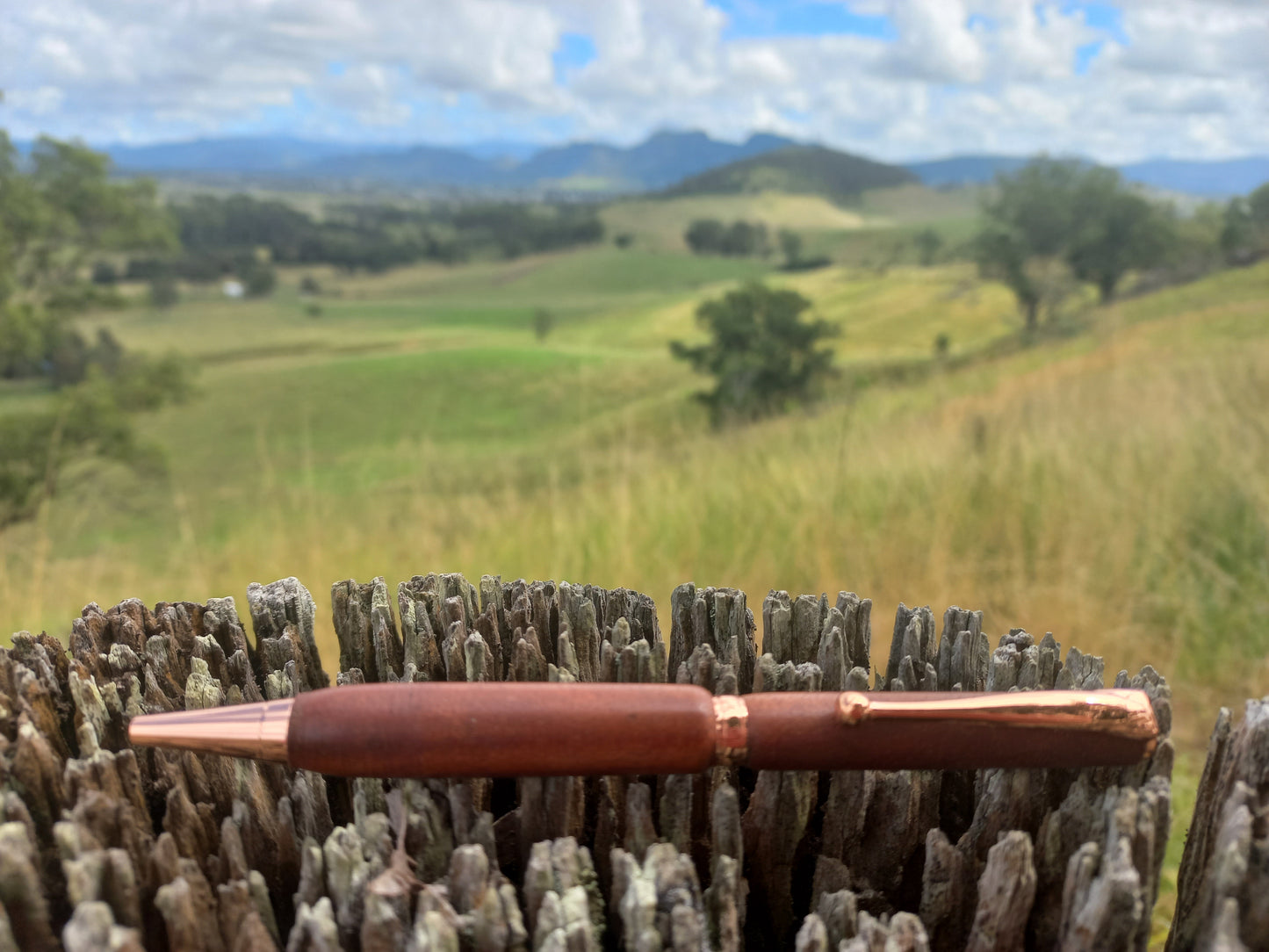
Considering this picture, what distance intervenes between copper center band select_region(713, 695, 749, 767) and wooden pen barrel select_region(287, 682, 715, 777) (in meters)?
0.02

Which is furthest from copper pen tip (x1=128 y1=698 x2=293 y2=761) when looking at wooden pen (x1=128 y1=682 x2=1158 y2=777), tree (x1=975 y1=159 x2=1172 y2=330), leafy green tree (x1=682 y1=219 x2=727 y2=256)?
leafy green tree (x1=682 y1=219 x2=727 y2=256)

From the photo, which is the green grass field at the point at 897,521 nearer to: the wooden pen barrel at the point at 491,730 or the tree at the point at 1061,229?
the wooden pen barrel at the point at 491,730

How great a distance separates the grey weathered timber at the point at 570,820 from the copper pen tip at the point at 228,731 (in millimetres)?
69

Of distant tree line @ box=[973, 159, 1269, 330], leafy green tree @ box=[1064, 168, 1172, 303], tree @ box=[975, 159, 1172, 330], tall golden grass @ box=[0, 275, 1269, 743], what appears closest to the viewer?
tall golden grass @ box=[0, 275, 1269, 743]

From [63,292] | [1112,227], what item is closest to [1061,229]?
[1112,227]

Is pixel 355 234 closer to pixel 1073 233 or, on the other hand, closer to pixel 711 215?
pixel 711 215

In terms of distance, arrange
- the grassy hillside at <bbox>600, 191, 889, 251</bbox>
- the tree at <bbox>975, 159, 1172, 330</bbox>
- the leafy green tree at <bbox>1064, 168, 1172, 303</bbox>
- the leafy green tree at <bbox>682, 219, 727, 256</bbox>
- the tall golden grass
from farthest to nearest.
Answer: the grassy hillside at <bbox>600, 191, 889, 251</bbox>, the leafy green tree at <bbox>682, 219, 727, 256</bbox>, the leafy green tree at <bbox>1064, 168, 1172, 303</bbox>, the tree at <bbox>975, 159, 1172, 330</bbox>, the tall golden grass

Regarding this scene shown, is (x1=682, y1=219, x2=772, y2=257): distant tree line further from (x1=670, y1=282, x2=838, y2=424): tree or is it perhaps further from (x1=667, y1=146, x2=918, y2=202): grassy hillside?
(x1=670, y1=282, x2=838, y2=424): tree

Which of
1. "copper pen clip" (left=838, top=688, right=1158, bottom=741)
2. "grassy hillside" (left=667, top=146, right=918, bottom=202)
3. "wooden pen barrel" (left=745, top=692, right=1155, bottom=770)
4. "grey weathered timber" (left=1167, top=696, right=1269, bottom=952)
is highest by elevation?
"grassy hillside" (left=667, top=146, right=918, bottom=202)

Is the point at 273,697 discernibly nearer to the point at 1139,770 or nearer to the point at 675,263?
the point at 1139,770

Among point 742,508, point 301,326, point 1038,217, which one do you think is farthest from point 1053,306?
point 301,326

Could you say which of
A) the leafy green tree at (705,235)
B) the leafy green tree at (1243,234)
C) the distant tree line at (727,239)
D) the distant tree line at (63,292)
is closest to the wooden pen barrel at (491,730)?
the distant tree line at (63,292)

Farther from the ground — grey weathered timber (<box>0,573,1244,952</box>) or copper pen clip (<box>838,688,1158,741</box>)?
copper pen clip (<box>838,688,1158,741</box>)

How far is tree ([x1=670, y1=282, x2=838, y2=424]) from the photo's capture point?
3672 cm
